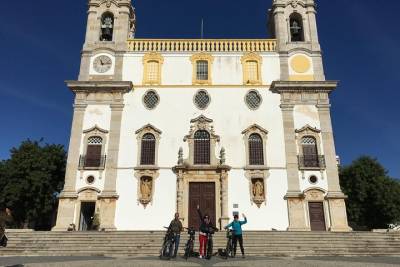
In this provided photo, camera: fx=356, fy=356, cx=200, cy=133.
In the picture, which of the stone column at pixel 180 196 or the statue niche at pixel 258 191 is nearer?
the stone column at pixel 180 196

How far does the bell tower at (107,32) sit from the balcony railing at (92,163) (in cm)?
555

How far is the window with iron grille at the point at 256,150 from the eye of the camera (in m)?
21.6

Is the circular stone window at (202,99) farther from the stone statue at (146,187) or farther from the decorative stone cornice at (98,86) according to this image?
the stone statue at (146,187)

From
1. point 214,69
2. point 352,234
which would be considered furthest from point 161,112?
point 352,234

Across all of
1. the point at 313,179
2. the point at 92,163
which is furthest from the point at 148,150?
the point at 313,179

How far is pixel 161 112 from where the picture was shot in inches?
898

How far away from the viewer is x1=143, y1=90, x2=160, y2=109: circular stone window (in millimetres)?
23000

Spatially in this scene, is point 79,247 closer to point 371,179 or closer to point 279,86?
point 279,86

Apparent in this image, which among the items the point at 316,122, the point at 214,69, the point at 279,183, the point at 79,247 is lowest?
the point at 79,247

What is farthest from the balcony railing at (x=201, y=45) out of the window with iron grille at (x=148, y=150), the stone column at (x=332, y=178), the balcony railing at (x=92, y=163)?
the balcony railing at (x=92, y=163)

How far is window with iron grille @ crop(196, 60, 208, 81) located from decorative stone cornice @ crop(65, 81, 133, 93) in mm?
4594

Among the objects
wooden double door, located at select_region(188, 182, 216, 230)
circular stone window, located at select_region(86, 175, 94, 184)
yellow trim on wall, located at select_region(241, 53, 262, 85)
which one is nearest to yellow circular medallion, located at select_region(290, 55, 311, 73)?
yellow trim on wall, located at select_region(241, 53, 262, 85)

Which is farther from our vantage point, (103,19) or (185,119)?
(103,19)

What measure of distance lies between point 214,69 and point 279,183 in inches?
341
